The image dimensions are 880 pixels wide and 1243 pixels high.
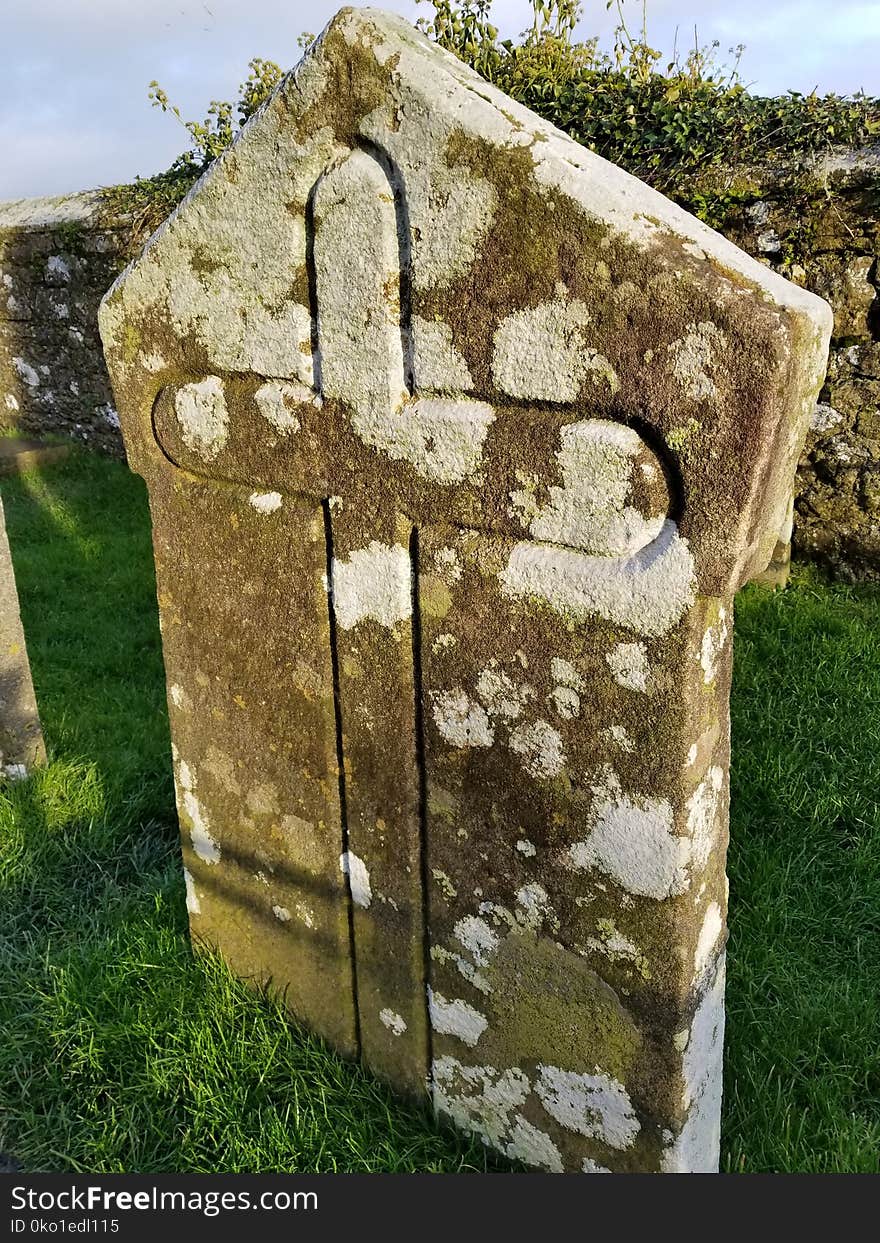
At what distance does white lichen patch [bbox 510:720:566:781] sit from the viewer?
1666 millimetres

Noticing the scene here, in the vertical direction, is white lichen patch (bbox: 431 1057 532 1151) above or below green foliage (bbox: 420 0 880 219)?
below

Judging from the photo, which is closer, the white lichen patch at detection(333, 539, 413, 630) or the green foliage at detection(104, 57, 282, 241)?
the white lichen patch at detection(333, 539, 413, 630)

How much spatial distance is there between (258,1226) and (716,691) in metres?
1.40

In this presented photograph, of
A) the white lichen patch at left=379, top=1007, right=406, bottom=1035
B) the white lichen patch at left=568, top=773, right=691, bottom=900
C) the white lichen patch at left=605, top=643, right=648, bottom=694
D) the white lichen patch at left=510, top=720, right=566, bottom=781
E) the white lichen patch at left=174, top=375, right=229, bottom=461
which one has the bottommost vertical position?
the white lichen patch at left=379, top=1007, right=406, bottom=1035

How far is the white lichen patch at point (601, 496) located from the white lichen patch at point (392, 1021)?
4.00ft

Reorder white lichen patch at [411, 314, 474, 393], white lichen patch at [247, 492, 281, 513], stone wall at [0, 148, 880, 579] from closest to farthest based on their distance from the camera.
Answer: white lichen patch at [411, 314, 474, 393], white lichen patch at [247, 492, 281, 513], stone wall at [0, 148, 880, 579]

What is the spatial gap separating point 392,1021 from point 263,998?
43 cm

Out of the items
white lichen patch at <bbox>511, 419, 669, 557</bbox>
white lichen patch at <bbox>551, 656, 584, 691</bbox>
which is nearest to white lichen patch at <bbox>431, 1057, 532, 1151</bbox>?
white lichen patch at <bbox>551, 656, 584, 691</bbox>

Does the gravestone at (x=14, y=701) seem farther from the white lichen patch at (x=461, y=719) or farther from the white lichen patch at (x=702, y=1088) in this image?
the white lichen patch at (x=702, y=1088)

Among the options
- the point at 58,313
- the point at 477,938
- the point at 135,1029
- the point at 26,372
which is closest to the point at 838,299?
the point at 477,938

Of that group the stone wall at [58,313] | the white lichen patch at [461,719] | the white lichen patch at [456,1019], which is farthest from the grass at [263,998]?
the stone wall at [58,313]

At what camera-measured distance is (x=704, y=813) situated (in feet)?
5.31

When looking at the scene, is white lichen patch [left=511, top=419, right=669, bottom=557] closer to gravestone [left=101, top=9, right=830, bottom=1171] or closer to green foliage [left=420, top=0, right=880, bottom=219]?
gravestone [left=101, top=9, right=830, bottom=1171]

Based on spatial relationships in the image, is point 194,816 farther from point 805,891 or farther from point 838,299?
point 838,299
